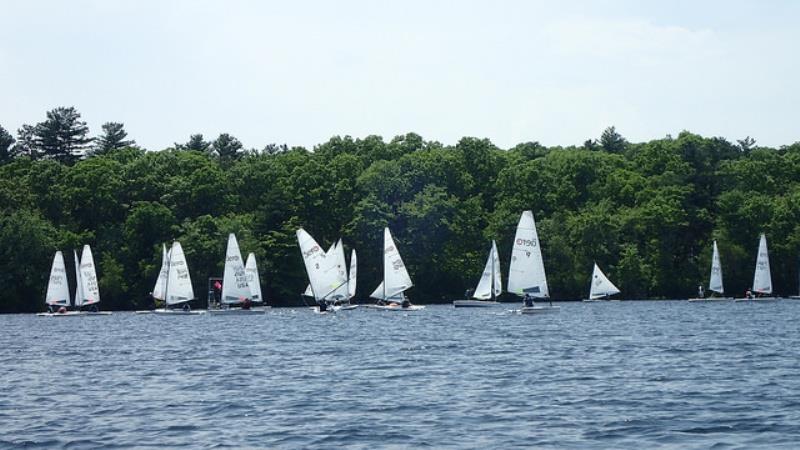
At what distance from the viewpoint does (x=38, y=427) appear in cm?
3023

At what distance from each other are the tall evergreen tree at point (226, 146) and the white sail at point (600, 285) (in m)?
72.5

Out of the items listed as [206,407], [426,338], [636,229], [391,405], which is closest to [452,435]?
[391,405]

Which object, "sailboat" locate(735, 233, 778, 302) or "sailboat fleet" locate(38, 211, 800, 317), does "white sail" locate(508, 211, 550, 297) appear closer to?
"sailboat fleet" locate(38, 211, 800, 317)

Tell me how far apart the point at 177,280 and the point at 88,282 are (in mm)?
8103

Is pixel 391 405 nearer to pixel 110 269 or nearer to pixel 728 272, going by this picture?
pixel 110 269

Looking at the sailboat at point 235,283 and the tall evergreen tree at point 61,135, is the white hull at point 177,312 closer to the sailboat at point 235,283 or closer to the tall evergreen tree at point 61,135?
the sailboat at point 235,283

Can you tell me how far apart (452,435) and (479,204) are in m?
105

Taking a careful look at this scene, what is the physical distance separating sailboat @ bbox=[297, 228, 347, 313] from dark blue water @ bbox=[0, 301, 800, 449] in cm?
2714

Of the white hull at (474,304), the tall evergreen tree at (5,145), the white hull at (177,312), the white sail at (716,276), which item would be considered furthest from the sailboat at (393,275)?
the tall evergreen tree at (5,145)

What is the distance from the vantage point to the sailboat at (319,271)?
95438mm

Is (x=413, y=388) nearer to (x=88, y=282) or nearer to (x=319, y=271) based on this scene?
(x=319, y=271)

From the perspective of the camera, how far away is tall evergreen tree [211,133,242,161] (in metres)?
178

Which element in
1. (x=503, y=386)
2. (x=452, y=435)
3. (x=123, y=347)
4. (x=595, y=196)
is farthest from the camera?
(x=595, y=196)

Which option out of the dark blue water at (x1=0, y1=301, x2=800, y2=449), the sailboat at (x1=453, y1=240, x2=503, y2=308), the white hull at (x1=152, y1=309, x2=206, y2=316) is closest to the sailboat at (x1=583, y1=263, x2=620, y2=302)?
the sailboat at (x1=453, y1=240, x2=503, y2=308)
